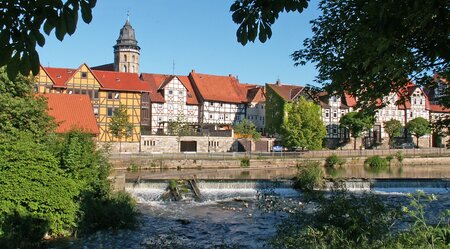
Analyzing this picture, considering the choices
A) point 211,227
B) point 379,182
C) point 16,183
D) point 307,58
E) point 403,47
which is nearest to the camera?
point 403,47

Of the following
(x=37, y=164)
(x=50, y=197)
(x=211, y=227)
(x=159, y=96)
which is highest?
(x=159, y=96)

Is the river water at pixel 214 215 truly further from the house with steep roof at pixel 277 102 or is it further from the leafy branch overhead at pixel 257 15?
the house with steep roof at pixel 277 102

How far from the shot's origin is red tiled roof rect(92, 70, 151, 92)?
47250 mm

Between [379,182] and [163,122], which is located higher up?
[163,122]

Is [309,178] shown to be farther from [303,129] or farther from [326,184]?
[303,129]

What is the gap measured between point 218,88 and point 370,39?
56149 mm

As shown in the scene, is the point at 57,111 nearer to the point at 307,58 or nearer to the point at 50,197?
the point at 50,197

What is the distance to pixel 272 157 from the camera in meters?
42.1

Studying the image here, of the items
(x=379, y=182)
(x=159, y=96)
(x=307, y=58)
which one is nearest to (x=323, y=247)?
(x=307, y=58)

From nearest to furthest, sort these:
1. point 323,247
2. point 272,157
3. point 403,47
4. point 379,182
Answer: point 323,247 → point 403,47 → point 379,182 → point 272,157

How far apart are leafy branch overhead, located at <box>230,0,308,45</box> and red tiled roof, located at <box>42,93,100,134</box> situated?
87.8 feet

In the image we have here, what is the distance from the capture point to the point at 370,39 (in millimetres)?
6492

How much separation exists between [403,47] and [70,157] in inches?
406

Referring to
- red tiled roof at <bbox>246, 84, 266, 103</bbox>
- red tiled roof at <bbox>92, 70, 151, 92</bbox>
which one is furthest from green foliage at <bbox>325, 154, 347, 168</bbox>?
red tiled roof at <bbox>246, 84, 266, 103</bbox>
